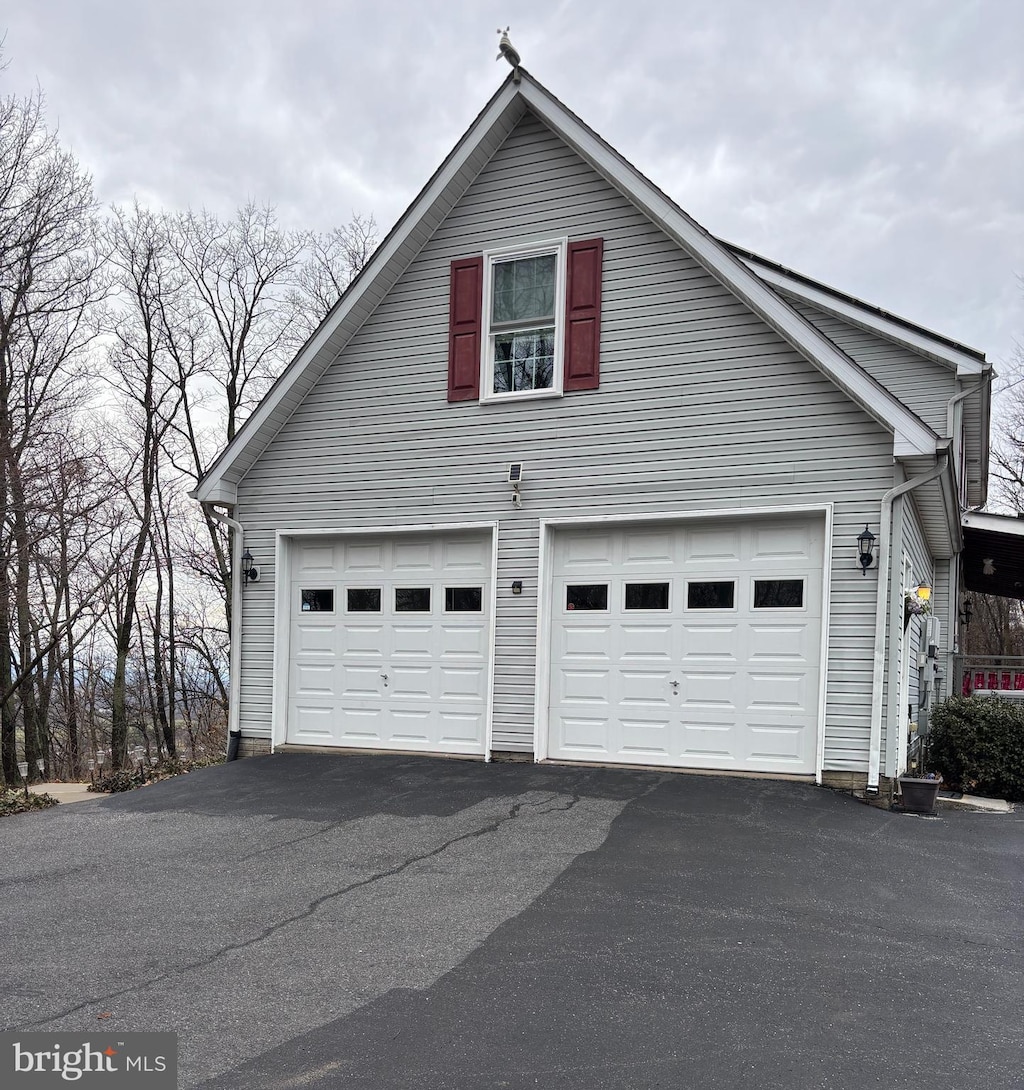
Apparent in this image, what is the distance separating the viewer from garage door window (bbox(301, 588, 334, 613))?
10.5m

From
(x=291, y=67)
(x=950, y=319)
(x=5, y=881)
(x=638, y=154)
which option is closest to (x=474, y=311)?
(x=291, y=67)

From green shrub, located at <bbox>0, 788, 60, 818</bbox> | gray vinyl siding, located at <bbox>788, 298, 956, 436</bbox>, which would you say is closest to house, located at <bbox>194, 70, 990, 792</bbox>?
gray vinyl siding, located at <bbox>788, 298, 956, 436</bbox>

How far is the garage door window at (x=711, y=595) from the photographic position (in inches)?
341

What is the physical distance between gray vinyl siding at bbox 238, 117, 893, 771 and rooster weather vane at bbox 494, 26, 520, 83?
21.9 inches

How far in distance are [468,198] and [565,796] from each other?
6.59m

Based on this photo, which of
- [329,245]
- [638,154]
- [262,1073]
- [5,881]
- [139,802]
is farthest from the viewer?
[329,245]

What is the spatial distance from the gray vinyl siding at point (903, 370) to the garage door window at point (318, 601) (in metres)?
7.07

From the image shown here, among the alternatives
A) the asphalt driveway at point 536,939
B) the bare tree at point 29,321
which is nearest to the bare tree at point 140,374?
the bare tree at point 29,321

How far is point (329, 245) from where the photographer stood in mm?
24359

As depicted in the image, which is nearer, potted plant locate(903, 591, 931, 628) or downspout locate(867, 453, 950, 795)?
downspout locate(867, 453, 950, 795)

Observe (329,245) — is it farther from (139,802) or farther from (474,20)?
(139,802)

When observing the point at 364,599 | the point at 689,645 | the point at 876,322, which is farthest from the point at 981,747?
the point at 364,599

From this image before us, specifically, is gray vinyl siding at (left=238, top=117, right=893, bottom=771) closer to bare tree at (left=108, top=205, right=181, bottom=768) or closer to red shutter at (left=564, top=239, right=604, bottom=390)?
red shutter at (left=564, top=239, right=604, bottom=390)

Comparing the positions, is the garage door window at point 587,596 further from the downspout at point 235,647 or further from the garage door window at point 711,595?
the downspout at point 235,647
